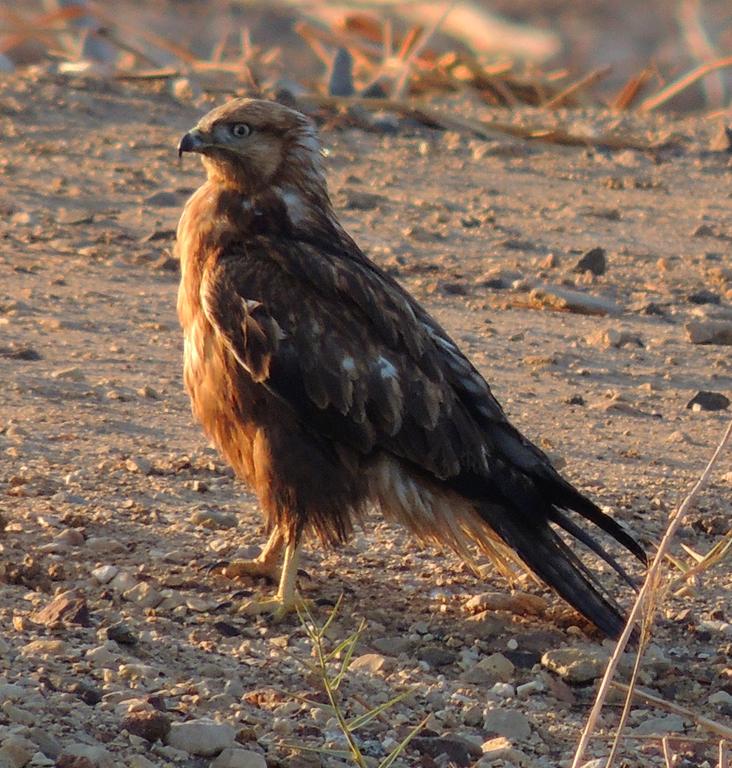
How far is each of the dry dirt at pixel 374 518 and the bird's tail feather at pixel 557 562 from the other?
120 millimetres

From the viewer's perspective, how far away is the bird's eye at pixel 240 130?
6.11m

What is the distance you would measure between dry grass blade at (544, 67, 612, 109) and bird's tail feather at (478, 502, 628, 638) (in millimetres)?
6921

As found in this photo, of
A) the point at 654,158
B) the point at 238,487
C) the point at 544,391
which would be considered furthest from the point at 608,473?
the point at 654,158

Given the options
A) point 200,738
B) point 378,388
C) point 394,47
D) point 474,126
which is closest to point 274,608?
point 378,388

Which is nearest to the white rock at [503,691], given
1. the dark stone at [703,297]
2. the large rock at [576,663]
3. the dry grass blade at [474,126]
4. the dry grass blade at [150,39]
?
the large rock at [576,663]

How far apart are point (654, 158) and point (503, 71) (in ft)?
5.79

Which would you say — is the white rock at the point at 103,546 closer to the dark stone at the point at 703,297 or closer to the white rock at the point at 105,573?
the white rock at the point at 105,573

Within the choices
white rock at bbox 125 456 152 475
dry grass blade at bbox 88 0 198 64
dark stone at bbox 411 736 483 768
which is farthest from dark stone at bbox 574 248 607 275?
dark stone at bbox 411 736 483 768

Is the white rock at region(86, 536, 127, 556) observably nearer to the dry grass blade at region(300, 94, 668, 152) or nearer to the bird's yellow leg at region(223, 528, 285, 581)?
the bird's yellow leg at region(223, 528, 285, 581)

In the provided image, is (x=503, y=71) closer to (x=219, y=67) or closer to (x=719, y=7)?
(x=219, y=67)

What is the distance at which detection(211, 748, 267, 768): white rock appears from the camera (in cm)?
438

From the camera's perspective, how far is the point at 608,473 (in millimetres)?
6707

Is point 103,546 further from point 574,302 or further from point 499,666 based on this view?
point 574,302

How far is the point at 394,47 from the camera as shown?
14359mm
